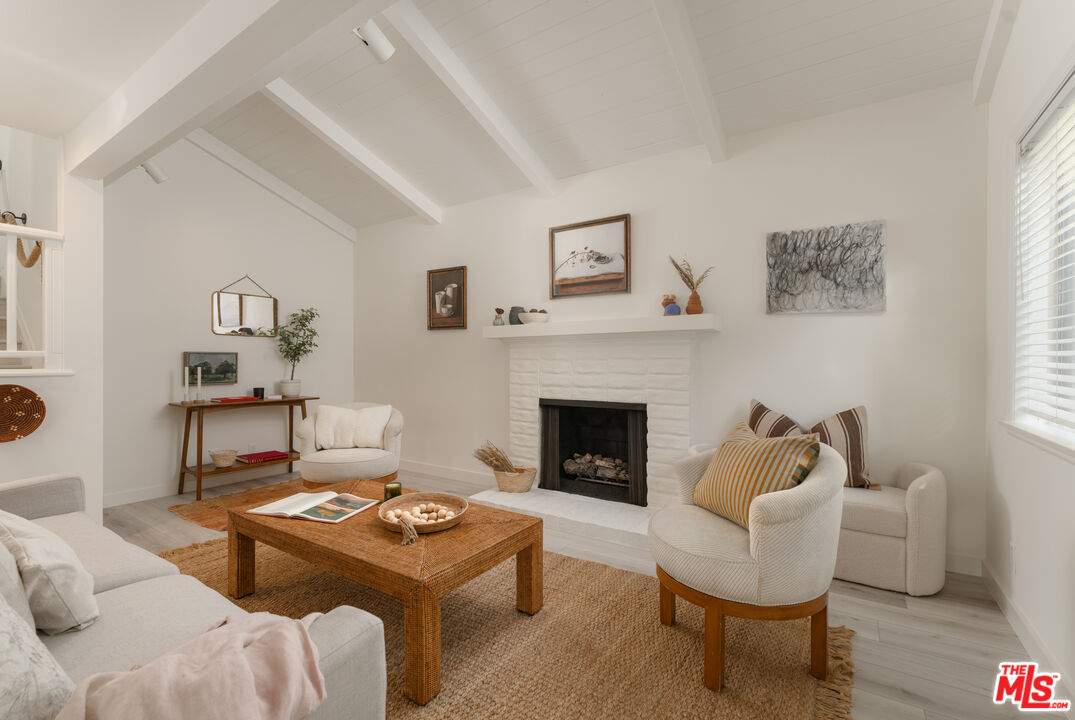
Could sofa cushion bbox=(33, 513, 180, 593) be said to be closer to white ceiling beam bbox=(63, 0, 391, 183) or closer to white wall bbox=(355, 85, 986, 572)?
white ceiling beam bbox=(63, 0, 391, 183)

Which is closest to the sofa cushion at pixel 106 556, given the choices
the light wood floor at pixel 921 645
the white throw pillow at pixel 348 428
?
the light wood floor at pixel 921 645

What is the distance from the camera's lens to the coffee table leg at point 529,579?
7.05 ft

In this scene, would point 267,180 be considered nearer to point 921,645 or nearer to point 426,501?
point 426,501

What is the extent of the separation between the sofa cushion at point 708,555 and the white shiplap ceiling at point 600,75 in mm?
2286

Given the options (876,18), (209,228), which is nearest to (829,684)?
(876,18)

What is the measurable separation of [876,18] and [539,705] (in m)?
3.31

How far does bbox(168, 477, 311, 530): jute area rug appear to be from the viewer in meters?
3.38

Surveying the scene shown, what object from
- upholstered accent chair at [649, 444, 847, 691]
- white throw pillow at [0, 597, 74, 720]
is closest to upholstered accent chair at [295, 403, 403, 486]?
upholstered accent chair at [649, 444, 847, 691]

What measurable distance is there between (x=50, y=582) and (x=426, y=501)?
1263mm

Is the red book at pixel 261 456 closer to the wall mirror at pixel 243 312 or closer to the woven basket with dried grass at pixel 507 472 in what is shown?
the wall mirror at pixel 243 312

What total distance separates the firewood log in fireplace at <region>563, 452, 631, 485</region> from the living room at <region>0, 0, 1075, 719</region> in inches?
1.7

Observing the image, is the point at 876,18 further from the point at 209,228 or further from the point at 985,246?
the point at 209,228

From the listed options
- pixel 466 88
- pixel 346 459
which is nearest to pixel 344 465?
pixel 346 459

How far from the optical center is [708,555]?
1682mm
